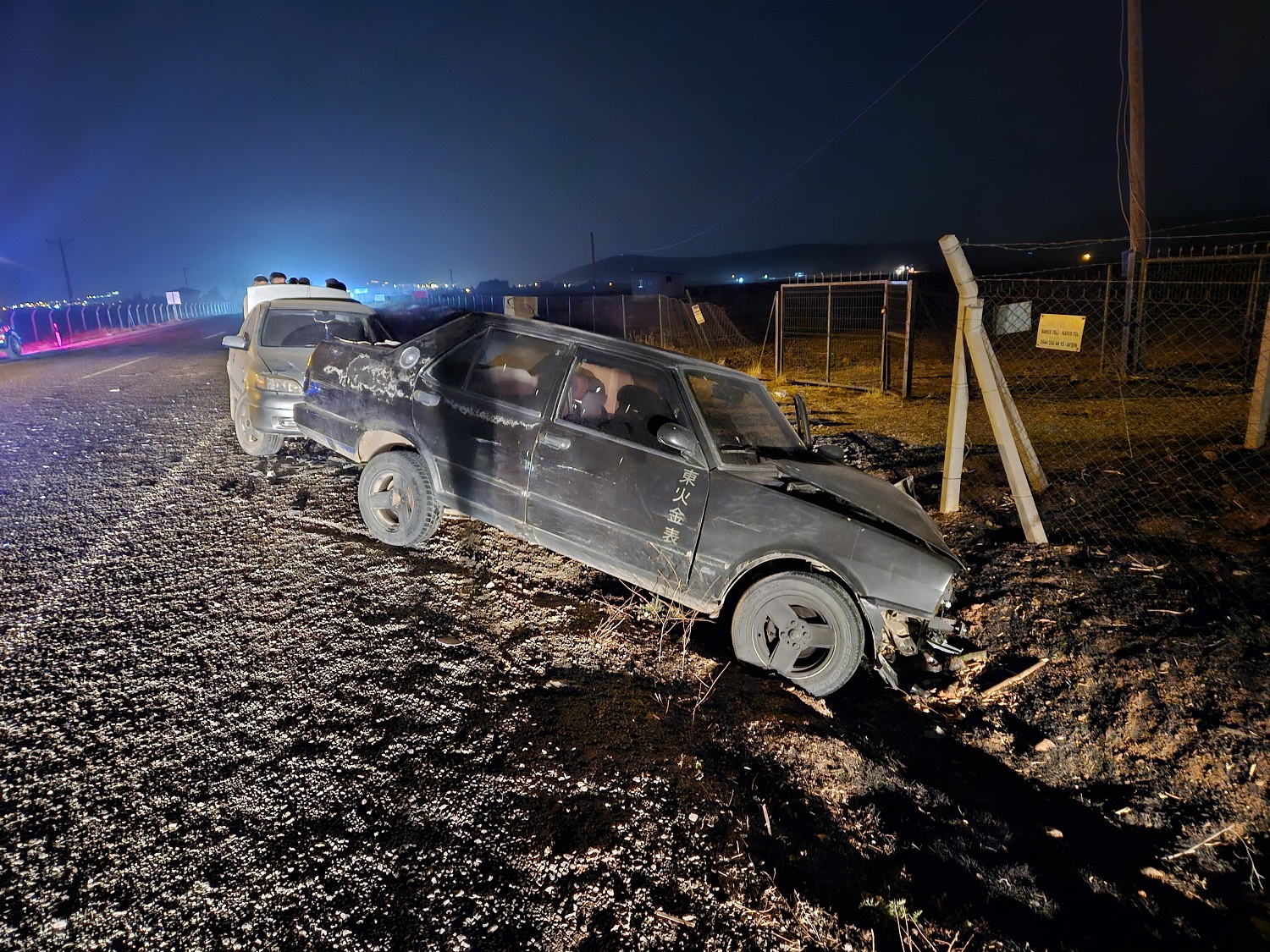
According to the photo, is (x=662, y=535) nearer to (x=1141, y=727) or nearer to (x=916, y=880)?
(x=916, y=880)

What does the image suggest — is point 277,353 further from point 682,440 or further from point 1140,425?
point 1140,425

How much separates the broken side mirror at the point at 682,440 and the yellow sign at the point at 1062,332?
3.24 m

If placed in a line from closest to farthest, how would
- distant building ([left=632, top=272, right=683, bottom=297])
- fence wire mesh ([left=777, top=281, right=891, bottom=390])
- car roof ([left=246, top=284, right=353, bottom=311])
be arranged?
car roof ([left=246, top=284, right=353, bottom=311])
fence wire mesh ([left=777, top=281, right=891, bottom=390])
distant building ([left=632, top=272, right=683, bottom=297])

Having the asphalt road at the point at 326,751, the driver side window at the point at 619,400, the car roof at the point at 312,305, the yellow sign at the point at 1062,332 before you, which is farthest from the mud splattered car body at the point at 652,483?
the car roof at the point at 312,305

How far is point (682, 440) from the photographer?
3992 mm

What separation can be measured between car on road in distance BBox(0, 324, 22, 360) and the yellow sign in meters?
28.0

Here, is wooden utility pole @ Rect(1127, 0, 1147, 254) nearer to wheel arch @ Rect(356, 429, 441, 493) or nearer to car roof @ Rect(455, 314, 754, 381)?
car roof @ Rect(455, 314, 754, 381)

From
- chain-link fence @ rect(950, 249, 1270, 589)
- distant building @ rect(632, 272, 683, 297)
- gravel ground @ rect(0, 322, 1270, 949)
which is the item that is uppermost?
distant building @ rect(632, 272, 683, 297)

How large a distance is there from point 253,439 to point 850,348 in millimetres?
16665

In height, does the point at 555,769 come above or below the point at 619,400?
below

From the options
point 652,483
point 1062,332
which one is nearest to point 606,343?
point 652,483

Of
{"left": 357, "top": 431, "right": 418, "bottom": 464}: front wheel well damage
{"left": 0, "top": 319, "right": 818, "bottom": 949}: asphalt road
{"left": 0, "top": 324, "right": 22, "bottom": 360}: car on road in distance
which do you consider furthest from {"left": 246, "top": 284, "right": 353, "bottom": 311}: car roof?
{"left": 0, "top": 324, "right": 22, "bottom": 360}: car on road in distance

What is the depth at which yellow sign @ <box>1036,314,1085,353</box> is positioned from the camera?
545 cm

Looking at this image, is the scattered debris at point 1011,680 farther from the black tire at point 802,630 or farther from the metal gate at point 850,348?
the metal gate at point 850,348
